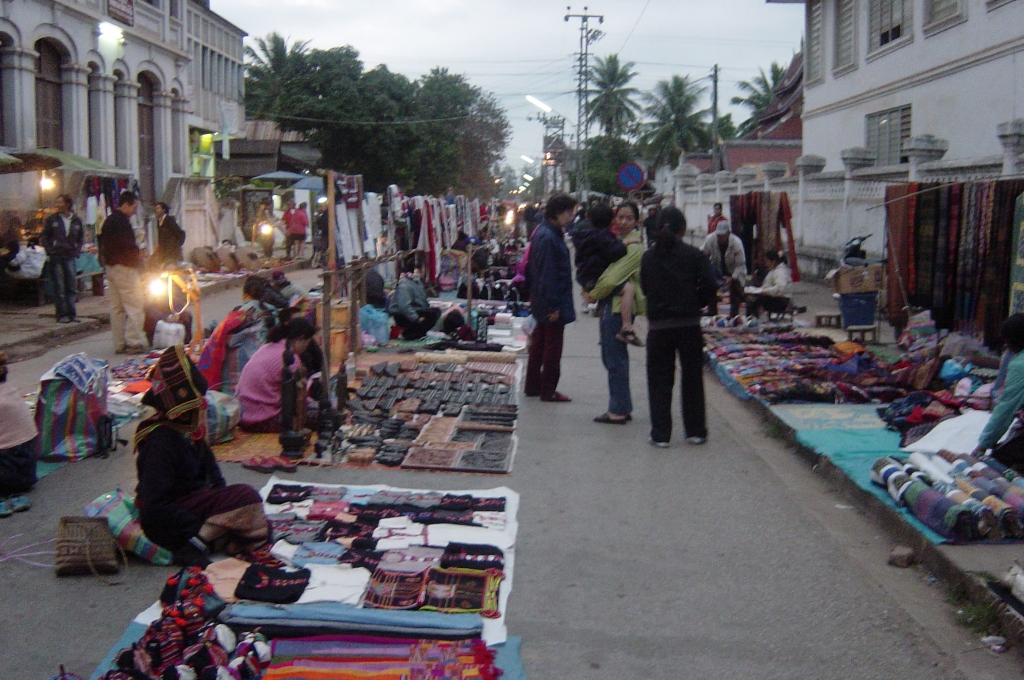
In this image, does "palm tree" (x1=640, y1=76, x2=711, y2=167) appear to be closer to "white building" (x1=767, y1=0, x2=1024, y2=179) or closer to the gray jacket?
"white building" (x1=767, y1=0, x2=1024, y2=179)

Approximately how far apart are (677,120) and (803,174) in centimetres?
4358

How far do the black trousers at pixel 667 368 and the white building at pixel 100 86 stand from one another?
15907 millimetres

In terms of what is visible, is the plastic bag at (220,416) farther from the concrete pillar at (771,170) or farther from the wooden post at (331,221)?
the concrete pillar at (771,170)

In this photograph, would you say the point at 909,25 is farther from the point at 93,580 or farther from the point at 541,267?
the point at 93,580

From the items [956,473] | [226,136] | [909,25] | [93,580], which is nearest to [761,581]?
[956,473]

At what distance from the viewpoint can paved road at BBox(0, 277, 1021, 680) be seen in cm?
431

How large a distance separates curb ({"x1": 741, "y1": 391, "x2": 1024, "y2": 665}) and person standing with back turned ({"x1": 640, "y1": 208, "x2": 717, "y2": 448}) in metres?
1.18

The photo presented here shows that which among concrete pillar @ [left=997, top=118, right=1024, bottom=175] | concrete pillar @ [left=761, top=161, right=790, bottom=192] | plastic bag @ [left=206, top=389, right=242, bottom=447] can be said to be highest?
concrete pillar @ [left=761, top=161, right=790, bottom=192]

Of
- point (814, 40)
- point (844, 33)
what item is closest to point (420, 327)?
point (844, 33)

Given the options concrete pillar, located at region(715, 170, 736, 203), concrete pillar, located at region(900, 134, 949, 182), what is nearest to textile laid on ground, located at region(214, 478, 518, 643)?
concrete pillar, located at region(900, 134, 949, 182)

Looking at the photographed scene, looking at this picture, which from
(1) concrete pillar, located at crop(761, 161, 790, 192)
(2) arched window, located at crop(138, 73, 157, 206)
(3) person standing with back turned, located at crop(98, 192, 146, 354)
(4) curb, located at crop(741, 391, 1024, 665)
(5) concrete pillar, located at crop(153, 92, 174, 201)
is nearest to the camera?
(4) curb, located at crop(741, 391, 1024, 665)

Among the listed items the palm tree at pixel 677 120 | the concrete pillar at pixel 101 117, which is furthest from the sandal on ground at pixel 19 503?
the palm tree at pixel 677 120

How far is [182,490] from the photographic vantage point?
17.7 ft

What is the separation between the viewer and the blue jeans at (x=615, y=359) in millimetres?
8773
